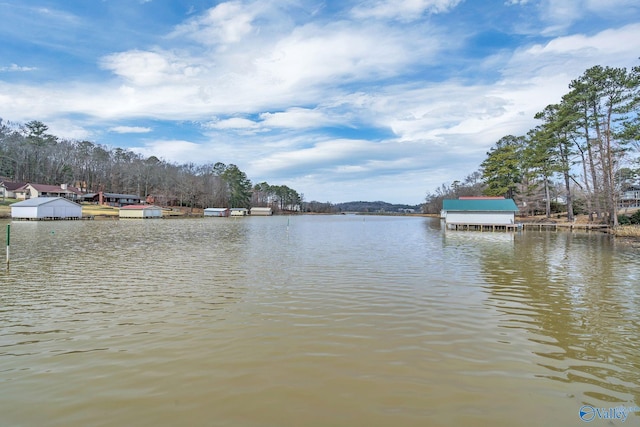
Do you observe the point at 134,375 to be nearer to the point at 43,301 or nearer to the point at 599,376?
the point at 43,301

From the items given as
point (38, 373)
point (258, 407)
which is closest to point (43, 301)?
point (38, 373)

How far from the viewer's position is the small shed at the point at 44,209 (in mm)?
51125

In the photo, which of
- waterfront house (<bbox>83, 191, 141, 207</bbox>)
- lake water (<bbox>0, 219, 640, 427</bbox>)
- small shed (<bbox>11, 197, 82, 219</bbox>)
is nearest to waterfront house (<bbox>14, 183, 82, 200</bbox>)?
waterfront house (<bbox>83, 191, 141, 207</bbox>)

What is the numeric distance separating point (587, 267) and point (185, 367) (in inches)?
643

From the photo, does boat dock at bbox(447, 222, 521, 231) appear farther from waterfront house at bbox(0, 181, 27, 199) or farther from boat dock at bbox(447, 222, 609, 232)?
waterfront house at bbox(0, 181, 27, 199)

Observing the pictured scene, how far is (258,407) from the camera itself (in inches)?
154

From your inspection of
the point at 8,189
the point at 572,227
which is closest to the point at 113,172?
the point at 8,189

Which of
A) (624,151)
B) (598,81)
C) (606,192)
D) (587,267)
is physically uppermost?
(598,81)

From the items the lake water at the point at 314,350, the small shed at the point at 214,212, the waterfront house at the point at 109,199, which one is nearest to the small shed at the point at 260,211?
the small shed at the point at 214,212

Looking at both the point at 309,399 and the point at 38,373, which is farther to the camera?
the point at 38,373

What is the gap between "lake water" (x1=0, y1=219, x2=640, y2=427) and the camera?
3.88 metres

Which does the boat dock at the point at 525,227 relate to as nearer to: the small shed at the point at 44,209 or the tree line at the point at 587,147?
the tree line at the point at 587,147

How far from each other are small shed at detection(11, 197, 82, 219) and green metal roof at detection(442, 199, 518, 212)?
61.3m

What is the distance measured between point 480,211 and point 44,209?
65198mm
